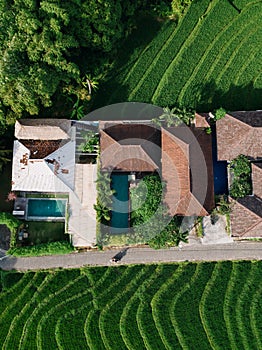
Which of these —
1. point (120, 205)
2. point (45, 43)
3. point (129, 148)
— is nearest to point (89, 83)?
point (45, 43)

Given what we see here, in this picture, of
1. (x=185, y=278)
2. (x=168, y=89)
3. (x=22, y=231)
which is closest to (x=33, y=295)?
(x=22, y=231)

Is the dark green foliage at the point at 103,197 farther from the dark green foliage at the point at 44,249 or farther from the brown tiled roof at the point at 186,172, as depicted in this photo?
the brown tiled roof at the point at 186,172

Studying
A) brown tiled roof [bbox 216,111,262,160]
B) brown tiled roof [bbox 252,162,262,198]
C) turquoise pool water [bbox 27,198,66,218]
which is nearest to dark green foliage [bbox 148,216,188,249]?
brown tiled roof [bbox 216,111,262,160]

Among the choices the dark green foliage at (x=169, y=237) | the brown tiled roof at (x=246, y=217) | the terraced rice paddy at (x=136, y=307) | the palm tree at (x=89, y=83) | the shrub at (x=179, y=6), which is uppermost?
the shrub at (x=179, y=6)

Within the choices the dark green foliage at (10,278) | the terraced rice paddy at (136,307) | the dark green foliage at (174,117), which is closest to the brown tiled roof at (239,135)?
the dark green foliage at (174,117)

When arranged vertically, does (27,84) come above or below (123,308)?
above

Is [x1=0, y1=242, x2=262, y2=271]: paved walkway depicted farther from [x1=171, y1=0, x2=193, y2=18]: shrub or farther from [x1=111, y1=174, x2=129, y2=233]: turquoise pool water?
[x1=171, y1=0, x2=193, y2=18]: shrub

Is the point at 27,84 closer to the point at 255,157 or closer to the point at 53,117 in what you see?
the point at 53,117
